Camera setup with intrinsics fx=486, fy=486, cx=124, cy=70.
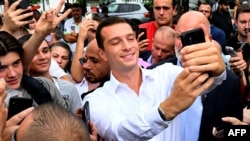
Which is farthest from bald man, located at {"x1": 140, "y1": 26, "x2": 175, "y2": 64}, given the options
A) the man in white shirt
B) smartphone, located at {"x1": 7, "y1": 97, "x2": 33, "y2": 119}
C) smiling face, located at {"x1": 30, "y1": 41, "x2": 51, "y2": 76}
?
smartphone, located at {"x1": 7, "y1": 97, "x2": 33, "y2": 119}

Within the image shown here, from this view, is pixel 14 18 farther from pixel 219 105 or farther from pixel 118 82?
pixel 219 105

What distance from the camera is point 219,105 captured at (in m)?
2.97

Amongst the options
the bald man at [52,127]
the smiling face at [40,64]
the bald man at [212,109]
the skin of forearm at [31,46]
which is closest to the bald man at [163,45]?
the smiling face at [40,64]

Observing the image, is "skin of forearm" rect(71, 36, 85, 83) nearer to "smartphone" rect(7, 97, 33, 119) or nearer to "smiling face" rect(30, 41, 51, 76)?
"smiling face" rect(30, 41, 51, 76)

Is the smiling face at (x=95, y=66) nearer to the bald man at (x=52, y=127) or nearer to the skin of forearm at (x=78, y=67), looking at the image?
the skin of forearm at (x=78, y=67)

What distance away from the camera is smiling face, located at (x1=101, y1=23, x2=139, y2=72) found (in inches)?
102

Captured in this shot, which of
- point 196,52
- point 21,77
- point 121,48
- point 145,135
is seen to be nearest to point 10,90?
point 21,77

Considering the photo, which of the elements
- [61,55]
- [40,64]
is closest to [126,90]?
[40,64]

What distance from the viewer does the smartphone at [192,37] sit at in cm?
187

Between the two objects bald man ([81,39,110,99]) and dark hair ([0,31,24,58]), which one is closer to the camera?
dark hair ([0,31,24,58])

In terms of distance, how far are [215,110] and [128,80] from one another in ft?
2.07

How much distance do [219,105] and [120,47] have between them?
78 centimetres

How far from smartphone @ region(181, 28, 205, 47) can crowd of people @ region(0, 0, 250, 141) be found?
0.05 m

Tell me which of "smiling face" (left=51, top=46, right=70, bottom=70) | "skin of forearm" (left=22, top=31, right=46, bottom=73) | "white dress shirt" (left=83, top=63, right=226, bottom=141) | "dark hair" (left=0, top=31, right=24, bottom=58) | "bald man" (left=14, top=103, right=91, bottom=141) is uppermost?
"bald man" (left=14, top=103, right=91, bottom=141)
